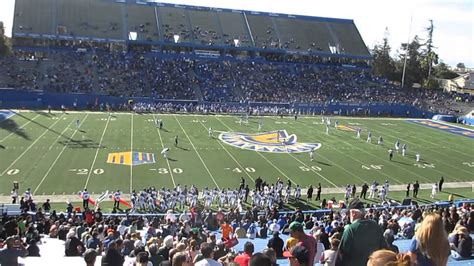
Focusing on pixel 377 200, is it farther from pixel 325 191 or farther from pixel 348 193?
pixel 325 191

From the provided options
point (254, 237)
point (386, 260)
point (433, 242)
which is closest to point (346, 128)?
point (254, 237)

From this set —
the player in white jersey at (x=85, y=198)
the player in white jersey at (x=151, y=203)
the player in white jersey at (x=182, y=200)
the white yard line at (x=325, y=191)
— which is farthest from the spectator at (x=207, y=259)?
the white yard line at (x=325, y=191)

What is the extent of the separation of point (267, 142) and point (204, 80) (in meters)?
24.8

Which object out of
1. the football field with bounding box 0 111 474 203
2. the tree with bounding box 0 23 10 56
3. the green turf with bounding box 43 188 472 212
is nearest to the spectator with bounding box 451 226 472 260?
the green turf with bounding box 43 188 472 212

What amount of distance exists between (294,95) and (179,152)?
30.0m

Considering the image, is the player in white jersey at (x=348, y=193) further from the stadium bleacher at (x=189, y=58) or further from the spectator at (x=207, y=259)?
the stadium bleacher at (x=189, y=58)

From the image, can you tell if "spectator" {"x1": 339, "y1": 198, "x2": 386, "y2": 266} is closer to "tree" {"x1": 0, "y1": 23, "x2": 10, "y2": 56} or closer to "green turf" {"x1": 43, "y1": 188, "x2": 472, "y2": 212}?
"green turf" {"x1": 43, "y1": 188, "x2": 472, "y2": 212}

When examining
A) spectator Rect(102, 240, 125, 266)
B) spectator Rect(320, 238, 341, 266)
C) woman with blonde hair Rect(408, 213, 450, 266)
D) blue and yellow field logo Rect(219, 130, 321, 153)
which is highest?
woman with blonde hair Rect(408, 213, 450, 266)

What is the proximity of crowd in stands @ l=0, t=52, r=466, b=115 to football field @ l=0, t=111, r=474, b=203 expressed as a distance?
928 cm

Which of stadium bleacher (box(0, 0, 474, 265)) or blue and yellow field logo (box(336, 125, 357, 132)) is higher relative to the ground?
stadium bleacher (box(0, 0, 474, 265))

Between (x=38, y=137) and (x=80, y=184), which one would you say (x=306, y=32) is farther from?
(x=80, y=184)

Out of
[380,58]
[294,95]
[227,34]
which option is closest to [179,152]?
[294,95]

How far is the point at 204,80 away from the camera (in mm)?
56969

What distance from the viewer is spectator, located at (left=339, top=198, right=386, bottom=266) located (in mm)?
4840
